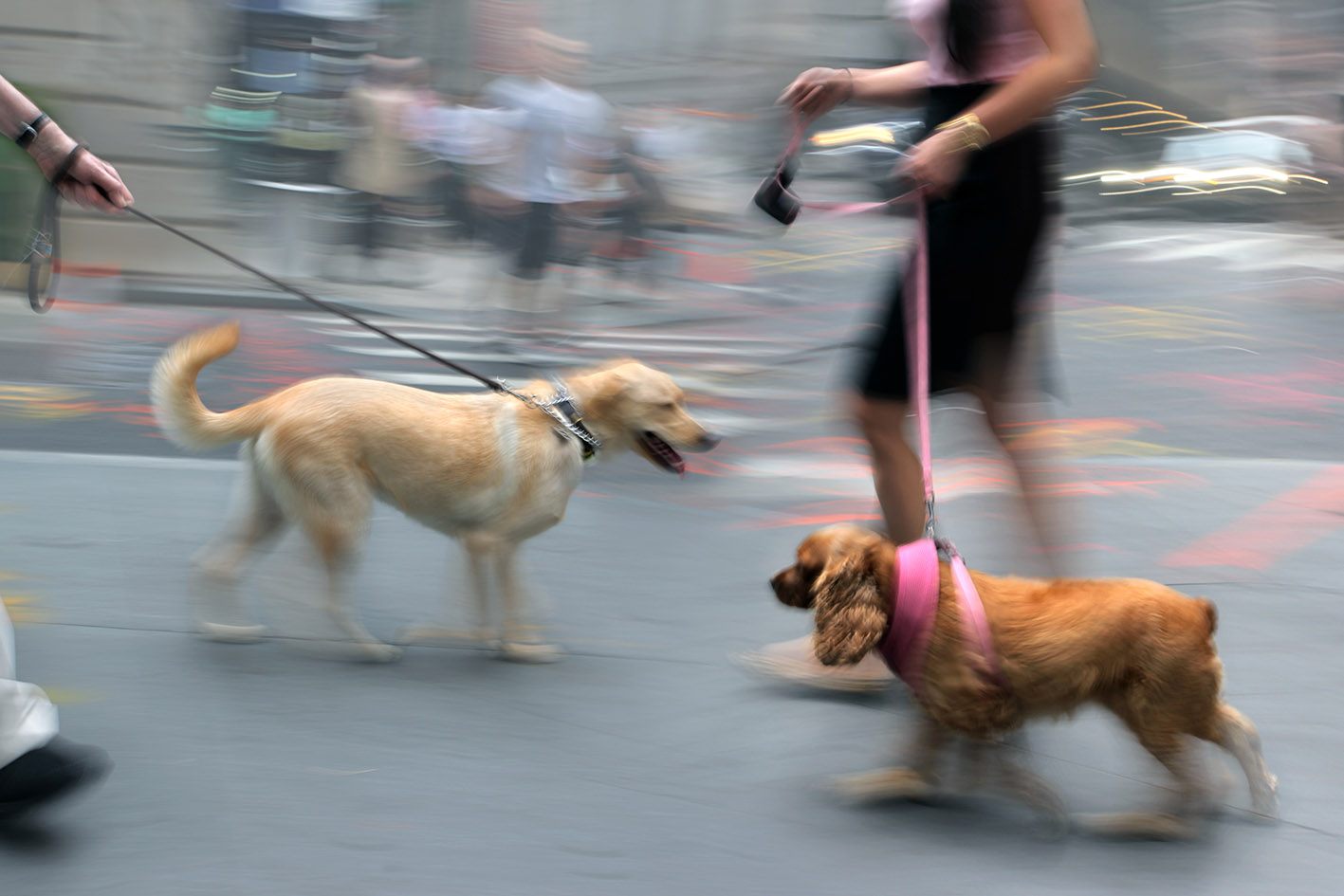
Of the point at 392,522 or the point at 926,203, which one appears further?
the point at 392,522

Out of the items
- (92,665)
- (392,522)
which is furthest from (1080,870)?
(392,522)

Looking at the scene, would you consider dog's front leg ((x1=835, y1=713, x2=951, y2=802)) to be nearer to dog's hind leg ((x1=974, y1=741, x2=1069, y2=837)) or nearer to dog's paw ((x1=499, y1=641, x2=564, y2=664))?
dog's hind leg ((x1=974, y1=741, x2=1069, y2=837))

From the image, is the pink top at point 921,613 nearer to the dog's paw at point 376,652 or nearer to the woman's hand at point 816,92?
the woman's hand at point 816,92

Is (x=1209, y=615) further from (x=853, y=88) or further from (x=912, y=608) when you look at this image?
(x=853, y=88)

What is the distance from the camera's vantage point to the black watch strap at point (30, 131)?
298 cm

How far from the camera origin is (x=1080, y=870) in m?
2.84

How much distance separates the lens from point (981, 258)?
3.19 m

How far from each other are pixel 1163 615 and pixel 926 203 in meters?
1.14

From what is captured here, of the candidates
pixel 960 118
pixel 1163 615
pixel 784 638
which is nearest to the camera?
pixel 1163 615

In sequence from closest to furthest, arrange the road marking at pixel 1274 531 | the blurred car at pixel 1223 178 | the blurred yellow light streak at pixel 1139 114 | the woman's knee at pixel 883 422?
the woman's knee at pixel 883 422 → the road marking at pixel 1274 531 → the blurred car at pixel 1223 178 → the blurred yellow light streak at pixel 1139 114

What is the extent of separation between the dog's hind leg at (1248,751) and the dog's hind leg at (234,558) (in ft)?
8.24

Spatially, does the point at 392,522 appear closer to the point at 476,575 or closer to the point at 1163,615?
the point at 476,575

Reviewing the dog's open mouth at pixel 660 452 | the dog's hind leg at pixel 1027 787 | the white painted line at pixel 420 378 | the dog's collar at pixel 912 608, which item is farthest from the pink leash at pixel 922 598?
the white painted line at pixel 420 378

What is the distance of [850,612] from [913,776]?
0.50 metres
